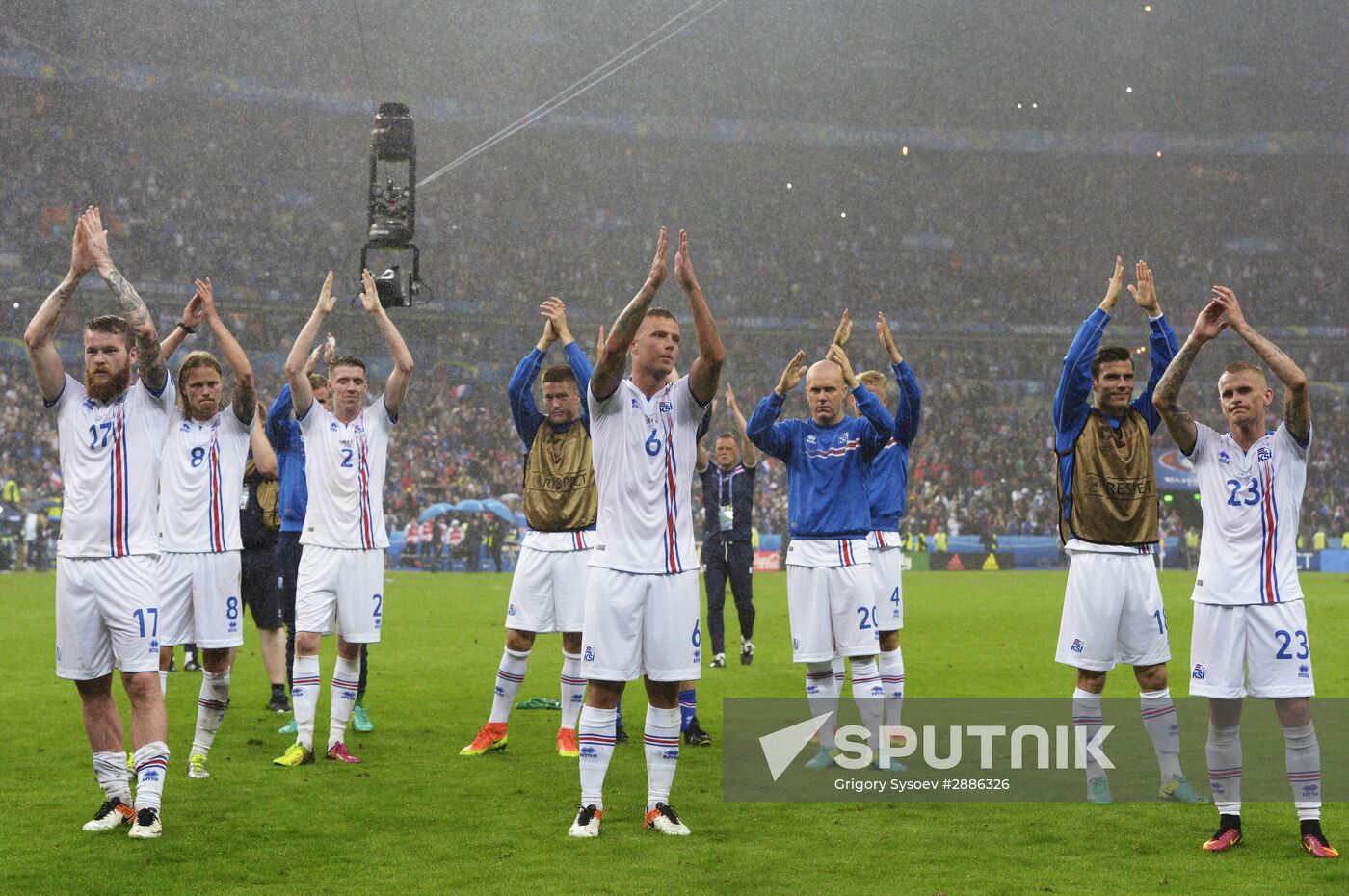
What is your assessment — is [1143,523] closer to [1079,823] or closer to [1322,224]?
[1079,823]

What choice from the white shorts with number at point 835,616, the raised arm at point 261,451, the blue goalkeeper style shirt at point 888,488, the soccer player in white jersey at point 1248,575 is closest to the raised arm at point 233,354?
the raised arm at point 261,451

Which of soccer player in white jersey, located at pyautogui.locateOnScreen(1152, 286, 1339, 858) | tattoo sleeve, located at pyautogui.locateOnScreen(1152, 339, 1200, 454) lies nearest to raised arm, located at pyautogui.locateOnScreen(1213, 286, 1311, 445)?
soccer player in white jersey, located at pyautogui.locateOnScreen(1152, 286, 1339, 858)

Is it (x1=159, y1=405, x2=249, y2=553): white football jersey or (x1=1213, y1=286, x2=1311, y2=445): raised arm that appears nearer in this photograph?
(x1=1213, y1=286, x2=1311, y2=445): raised arm

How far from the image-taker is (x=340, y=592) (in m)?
8.57

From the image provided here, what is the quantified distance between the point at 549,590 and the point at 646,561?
275 centimetres

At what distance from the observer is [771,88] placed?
166ft

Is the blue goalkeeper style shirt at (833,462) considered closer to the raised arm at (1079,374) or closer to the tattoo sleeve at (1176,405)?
the raised arm at (1079,374)

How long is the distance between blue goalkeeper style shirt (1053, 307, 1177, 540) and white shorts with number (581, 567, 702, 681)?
2260 mm

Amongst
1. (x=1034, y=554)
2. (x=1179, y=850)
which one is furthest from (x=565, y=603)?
(x=1034, y=554)

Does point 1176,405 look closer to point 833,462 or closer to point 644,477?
point 833,462

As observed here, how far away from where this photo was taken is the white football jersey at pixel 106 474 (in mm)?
6371

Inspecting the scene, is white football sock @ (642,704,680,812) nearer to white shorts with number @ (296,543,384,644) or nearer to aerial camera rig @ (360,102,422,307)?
white shorts with number @ (296,543,384,644)

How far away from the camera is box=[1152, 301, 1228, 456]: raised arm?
6.19m

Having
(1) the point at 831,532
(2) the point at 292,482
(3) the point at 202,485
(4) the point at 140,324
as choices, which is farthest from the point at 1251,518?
(2) the point at 292,482
